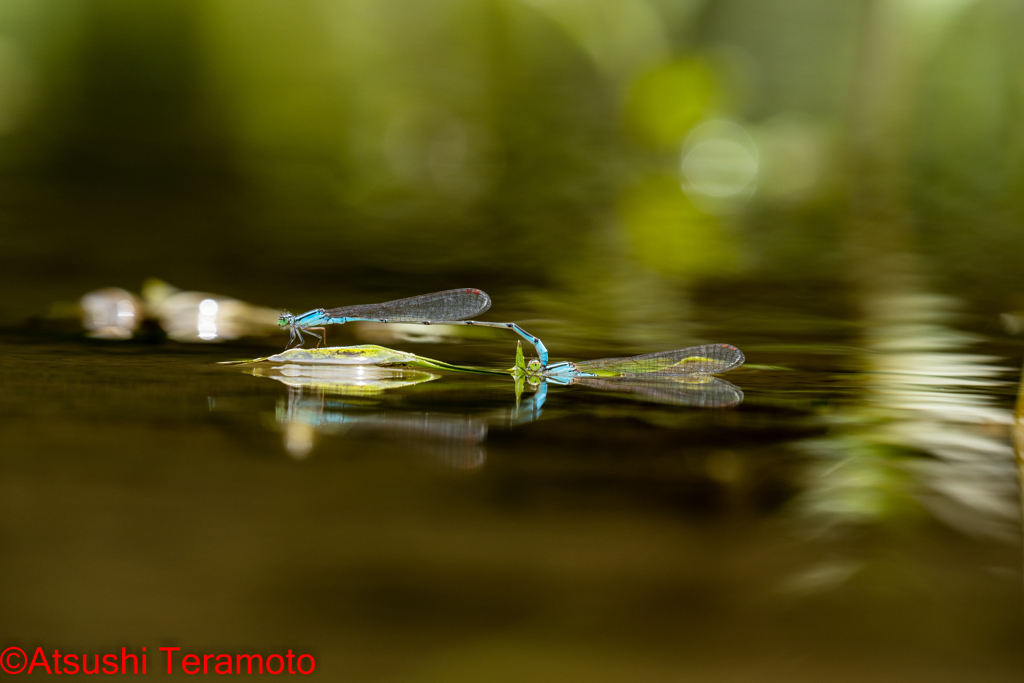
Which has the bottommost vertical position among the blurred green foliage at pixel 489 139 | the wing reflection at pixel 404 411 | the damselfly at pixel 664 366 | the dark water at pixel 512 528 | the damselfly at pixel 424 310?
the dark water at pixel 512 528

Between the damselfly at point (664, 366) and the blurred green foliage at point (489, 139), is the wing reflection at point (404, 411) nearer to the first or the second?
the damselfly at point (664, 366)

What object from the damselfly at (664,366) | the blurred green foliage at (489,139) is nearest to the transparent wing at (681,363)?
the damselfly at (664,366)

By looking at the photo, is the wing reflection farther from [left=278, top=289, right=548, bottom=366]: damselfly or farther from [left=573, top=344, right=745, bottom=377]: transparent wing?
[left=278, top=289, right=548, bottom=366]: damselfly

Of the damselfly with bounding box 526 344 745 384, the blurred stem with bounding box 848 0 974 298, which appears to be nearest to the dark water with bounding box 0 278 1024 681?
the damselfly with bounding box 526 344 745 384

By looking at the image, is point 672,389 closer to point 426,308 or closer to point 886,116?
point 426,308

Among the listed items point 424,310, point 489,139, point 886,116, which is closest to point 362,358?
point 424,310
